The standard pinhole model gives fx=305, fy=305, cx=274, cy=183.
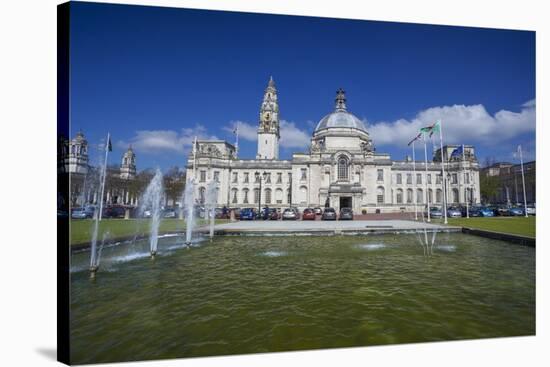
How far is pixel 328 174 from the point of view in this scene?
24438mm

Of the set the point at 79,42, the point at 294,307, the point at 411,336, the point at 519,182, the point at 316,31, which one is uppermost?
the point at 316,31

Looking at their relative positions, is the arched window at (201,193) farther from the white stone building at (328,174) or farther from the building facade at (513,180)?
the building facade at (513,180)

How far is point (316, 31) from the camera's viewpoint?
5.21 metres

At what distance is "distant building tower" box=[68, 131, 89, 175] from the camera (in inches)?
159

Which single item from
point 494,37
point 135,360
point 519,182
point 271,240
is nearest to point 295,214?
point 271,240

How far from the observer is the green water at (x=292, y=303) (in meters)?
3.83

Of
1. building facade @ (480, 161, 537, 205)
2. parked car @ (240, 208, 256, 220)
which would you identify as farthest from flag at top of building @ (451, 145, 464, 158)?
parked car @ (240, 208, 256, 220)

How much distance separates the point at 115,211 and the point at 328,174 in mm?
15378

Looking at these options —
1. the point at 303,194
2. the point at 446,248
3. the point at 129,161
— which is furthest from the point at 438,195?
the point at 303,194

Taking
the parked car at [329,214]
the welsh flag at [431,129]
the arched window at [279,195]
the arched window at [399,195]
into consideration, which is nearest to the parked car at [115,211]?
the parked car at [329,214]

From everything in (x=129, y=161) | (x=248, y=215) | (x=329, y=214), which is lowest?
(x=248, y=215)

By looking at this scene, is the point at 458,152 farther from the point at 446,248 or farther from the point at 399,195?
the point at 399,195

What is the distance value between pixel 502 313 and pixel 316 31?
5403 mm

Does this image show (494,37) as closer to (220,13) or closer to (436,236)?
(220,13)
